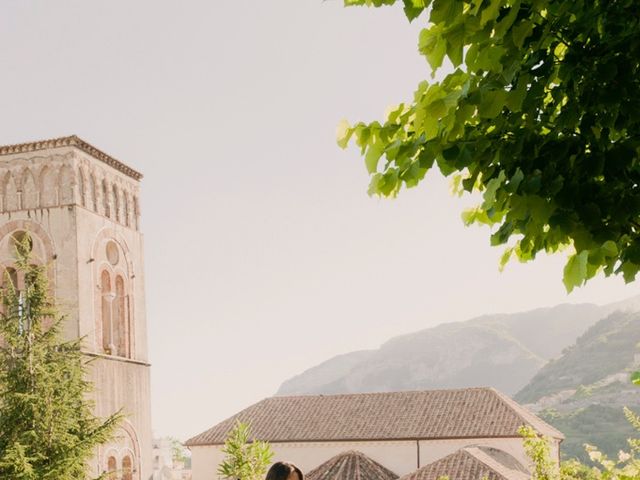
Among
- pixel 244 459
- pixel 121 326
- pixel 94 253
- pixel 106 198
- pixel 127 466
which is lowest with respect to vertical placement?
pixel 244 459

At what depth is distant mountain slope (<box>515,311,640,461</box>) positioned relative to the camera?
8325 centimetres

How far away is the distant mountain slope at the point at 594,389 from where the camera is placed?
273 feet

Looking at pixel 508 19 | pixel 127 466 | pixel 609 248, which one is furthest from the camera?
pixel 127 466

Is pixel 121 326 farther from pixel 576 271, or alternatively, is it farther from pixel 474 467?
pixel 576 271

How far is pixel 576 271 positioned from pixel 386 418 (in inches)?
1339

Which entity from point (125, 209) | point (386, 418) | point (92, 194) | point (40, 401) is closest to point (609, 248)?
point (40, 401)

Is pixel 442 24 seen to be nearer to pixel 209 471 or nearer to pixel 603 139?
pixel 603 139

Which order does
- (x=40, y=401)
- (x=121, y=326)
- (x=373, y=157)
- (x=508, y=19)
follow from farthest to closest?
1. (x=121, y=326)
2. (x=40, y=401)
3. (x=373, y=157)
4. (x=508, y=19)

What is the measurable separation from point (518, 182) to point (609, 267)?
32.2 inches

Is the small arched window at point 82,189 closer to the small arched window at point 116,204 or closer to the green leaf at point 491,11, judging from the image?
the small arched window at point 116,204

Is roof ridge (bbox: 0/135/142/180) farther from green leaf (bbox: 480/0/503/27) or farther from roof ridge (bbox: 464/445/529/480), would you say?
green leaf (bbox: 480/0/503/27)

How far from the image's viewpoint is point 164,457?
11756 cm

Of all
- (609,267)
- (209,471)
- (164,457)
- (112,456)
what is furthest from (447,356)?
(609,267)

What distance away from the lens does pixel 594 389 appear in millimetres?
104625
